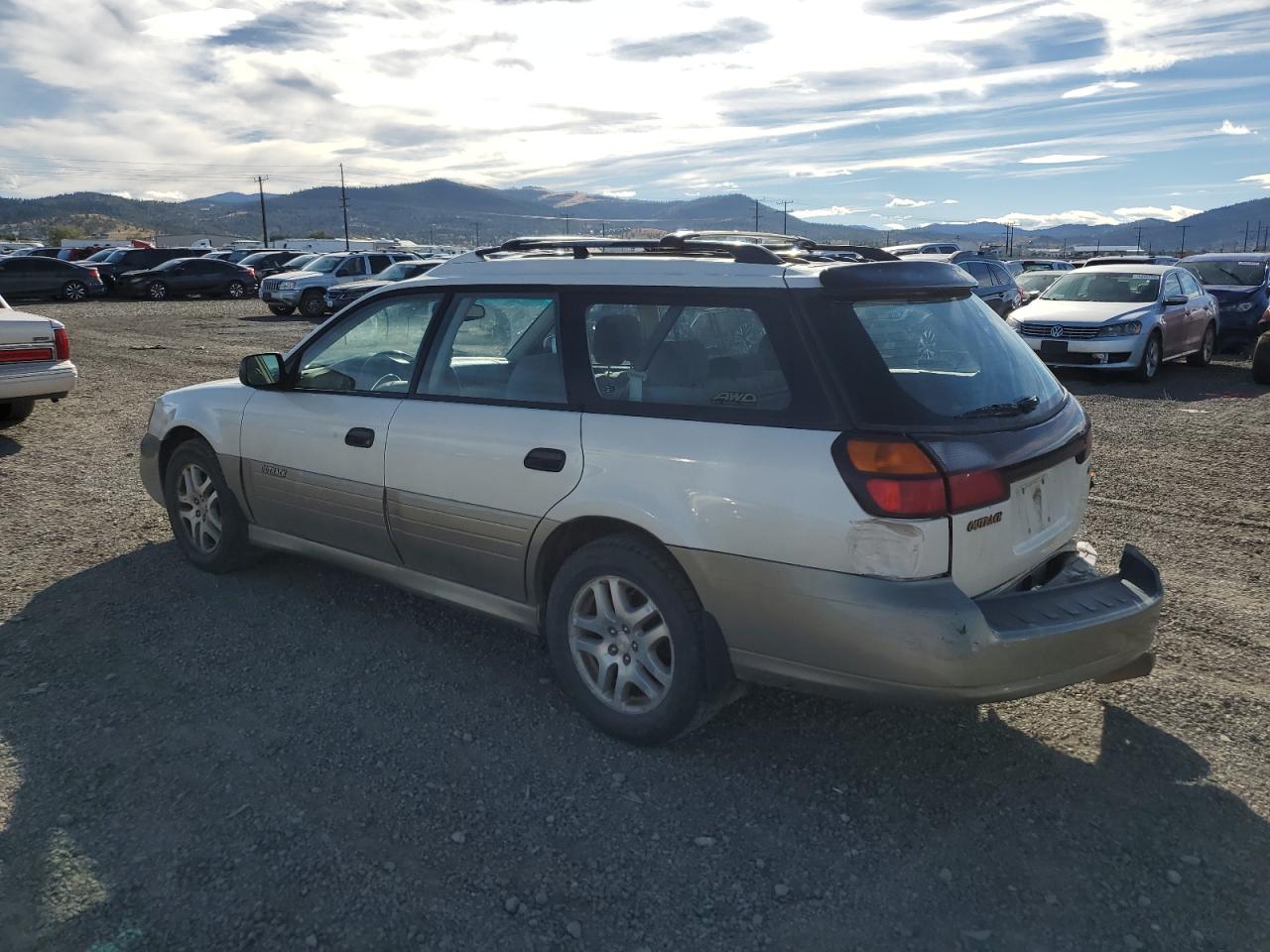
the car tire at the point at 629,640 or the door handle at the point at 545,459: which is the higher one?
the door handle at the point at 545,459

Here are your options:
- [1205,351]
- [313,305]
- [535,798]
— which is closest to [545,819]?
[535,798]

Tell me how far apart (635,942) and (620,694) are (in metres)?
1.10

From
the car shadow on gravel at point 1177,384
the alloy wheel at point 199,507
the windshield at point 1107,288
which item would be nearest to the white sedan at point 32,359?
the alloy wheel at point 199,507

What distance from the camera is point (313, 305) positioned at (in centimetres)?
2608

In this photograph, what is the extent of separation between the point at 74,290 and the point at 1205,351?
30826mm

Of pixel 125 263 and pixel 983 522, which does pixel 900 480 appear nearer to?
pixel 983 522

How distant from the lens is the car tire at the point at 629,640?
3439mm

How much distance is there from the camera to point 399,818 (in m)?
3.22

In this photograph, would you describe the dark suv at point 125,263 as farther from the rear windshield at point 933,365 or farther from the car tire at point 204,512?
the rear windshield at point 933,365

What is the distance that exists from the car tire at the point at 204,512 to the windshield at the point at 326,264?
22.5 m

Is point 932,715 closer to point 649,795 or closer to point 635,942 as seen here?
point 649,795

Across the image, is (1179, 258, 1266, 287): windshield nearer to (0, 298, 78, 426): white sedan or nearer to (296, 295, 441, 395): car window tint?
(296, 295, 441, 395): car window tint

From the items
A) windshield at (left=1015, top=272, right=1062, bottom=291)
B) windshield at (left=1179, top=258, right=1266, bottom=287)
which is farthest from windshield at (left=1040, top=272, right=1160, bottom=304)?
windshield at (left=1015, top=272, right=1062, bottom=291)

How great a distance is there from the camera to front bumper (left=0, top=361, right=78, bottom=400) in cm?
915
